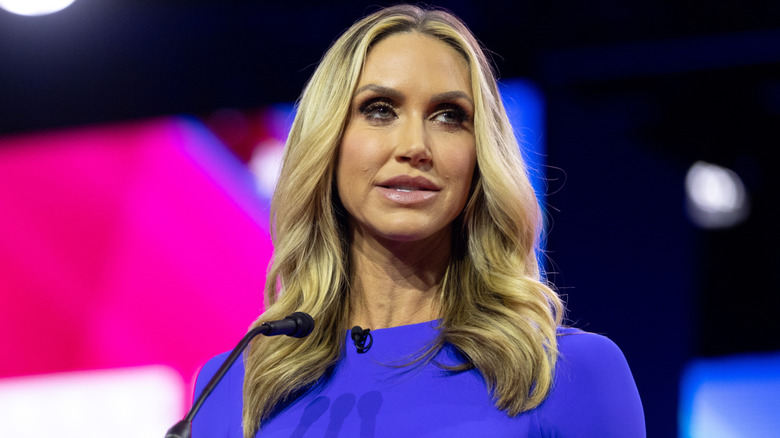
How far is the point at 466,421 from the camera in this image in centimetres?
156

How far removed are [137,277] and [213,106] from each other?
83 centimetres

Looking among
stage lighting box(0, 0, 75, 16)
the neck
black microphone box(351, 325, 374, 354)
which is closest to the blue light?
the neck

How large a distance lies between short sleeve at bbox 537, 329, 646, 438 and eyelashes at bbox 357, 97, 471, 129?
1.59ft

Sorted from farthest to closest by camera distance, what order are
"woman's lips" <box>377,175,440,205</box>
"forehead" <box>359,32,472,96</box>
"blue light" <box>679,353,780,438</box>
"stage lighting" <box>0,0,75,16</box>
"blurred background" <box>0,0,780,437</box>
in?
"stage lighting" <box>0,0,75,16</box> → "blurred background" <box>0,0,780,437</box> → "blue light" <box>679,353,780,438</box> → "forehead" <box>359,32,472,96</box> → "woman's lips" <box>377,175,440,205</box>

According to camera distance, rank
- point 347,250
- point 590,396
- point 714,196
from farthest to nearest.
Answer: point 714,196
point 347,250
point 590,396

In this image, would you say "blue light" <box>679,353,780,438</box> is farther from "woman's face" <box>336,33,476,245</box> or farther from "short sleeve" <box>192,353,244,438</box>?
"short sleeve" <box>192,353,244,438</box>

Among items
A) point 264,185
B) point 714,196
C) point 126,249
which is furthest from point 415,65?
point 126,249

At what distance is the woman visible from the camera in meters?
1.60

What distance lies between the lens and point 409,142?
1.69 m

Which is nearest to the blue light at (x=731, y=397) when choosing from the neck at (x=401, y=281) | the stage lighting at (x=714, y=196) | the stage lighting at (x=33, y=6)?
the stage lighting at (x=714, y=196)

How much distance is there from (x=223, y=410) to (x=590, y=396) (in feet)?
2.57

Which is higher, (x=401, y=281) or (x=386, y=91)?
(x=386, y=91)

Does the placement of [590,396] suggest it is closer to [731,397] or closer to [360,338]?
[360,338]

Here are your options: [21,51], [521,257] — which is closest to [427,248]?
[521,257]
